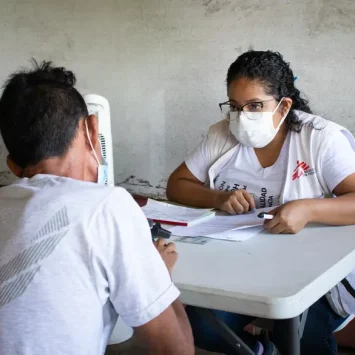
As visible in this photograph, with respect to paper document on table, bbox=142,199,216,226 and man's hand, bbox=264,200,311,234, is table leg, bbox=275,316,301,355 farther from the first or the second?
paper document on table, bbox=142,199,216,226

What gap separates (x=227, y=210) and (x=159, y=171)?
134cm

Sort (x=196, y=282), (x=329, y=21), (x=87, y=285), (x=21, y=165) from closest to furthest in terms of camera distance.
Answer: (x=87, y=285) < (x=21, y=165) < (x=196, y=282) < (x=329, y=21)

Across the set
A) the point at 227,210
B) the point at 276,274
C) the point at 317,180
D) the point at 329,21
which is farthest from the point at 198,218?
the point at 329,21

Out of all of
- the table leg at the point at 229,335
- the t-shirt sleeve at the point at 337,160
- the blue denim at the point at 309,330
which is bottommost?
the blue denim at the point at 309,330

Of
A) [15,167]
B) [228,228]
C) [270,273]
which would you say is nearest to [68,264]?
[15,167]

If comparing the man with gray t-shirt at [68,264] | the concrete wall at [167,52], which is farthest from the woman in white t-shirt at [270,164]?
the man with gray t-shirt at [68,264]

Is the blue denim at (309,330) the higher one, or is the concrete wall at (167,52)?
the concrete wall at (167,52)

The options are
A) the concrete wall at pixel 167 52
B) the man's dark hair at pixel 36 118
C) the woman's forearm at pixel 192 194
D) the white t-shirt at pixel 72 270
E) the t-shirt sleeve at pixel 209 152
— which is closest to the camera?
the white t-shirt at pixel 72 270

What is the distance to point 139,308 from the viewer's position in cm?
88

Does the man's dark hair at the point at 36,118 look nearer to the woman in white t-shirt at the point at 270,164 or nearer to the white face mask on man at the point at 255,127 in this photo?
the woman in white t-shirt at the point at 270,164

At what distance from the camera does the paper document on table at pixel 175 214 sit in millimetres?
1646

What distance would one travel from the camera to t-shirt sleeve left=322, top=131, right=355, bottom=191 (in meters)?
1.70

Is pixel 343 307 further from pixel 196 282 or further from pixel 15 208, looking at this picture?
pixel 15 208

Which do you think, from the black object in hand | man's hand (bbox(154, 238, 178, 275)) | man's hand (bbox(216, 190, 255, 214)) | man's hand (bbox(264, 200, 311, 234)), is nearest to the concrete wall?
man's hand (bbox(216, 190, 255, 214))
